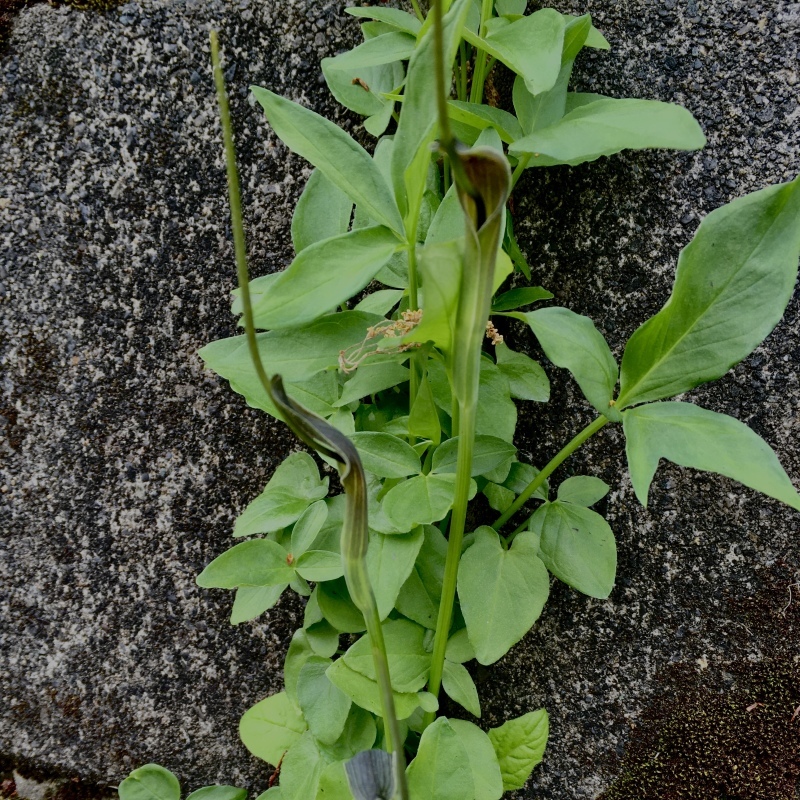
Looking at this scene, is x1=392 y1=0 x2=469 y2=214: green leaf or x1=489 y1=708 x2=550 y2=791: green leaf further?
x1=489 y1=708 x2=550 y2=791: green leaf

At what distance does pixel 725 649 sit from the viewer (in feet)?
2.53

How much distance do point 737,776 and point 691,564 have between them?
263mm

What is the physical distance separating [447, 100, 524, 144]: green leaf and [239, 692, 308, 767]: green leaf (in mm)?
619

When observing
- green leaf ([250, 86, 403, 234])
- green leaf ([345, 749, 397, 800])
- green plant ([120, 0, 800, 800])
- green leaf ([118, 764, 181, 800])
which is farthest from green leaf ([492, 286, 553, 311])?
green leaf ([118, 764, 181, 800])

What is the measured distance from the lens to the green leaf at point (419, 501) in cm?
58

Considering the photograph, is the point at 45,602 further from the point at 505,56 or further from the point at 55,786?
the point at 505,56

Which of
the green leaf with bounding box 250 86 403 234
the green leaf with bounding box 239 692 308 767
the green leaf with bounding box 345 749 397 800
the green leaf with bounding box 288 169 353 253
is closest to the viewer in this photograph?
the green leaf with bounding box 345 749 397 800

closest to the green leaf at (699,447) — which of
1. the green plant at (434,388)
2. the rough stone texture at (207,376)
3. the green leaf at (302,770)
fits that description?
the green plant at (434,388)

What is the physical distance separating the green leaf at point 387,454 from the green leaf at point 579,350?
15 cm

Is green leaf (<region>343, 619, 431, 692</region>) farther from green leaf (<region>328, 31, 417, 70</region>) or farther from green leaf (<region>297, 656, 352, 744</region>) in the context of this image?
green leaf (<region>328, 31, 417, 70</region>)

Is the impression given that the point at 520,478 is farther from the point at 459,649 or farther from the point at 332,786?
the point at 332,786

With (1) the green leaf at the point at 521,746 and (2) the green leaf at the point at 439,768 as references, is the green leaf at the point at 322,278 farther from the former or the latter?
(1) the green leaf at the point at 521,746

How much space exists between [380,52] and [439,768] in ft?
2.01

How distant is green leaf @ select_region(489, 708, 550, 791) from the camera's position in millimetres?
692
